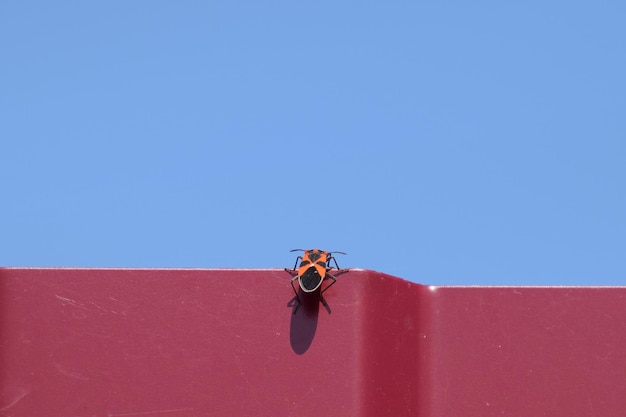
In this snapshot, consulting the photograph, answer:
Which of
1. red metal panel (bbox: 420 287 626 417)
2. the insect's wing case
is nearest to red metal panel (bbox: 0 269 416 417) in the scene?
the insect's wing case

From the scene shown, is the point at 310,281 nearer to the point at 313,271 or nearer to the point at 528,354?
the point at 313,271

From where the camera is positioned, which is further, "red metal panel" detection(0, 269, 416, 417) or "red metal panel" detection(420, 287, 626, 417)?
"red metal panel" detection(420, 287, 626, 417)

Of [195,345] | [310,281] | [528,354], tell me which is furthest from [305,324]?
[528,354]

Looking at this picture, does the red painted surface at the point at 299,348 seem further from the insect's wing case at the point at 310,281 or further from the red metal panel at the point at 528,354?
the insect's wing case at the point at 310,281

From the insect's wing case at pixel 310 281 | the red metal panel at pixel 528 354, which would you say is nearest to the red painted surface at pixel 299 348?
the red metal panel at pixel 528 354

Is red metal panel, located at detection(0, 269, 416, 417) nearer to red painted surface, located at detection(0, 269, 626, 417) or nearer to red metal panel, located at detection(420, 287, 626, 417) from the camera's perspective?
red painted surface, located at detection(0, 269, 626, 417)

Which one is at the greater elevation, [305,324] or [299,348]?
[305,324]

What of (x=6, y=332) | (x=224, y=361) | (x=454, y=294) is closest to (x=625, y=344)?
(x=454, y=294)
